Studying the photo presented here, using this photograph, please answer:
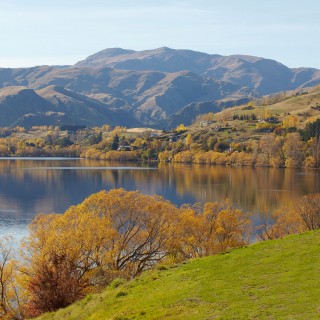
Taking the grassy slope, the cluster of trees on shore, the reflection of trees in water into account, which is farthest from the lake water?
the grassy slope

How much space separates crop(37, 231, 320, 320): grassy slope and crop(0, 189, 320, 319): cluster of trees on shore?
1015 cm

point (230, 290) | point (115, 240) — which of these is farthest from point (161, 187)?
point (230, 290)

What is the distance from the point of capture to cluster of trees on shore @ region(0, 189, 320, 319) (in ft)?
146

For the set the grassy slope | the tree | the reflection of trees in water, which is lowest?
the reflection of trees in water

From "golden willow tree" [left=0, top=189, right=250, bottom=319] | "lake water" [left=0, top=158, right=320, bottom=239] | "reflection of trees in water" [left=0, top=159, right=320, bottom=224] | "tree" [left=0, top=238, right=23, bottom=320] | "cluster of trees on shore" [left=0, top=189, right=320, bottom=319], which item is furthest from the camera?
"reflection of trees in water" [left=0, top=159, right=320, bottom=224]

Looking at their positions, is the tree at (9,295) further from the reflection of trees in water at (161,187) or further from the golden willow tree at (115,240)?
the reflection of trees in water at (161,187)

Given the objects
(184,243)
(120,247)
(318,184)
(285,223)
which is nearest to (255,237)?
(285,223)

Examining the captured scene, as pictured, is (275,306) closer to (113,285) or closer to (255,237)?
(113,285)

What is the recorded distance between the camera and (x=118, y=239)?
5503 cm

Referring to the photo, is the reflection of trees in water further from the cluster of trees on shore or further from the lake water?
the cluster of trees on shore

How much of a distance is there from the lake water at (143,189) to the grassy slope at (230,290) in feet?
177

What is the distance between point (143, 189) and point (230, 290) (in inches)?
4496

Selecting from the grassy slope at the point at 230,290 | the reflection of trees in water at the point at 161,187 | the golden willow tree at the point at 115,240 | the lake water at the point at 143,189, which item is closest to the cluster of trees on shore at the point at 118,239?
the golden willow tree at the point at 115,240

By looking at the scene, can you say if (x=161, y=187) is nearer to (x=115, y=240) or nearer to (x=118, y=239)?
(x=115, y=240)
